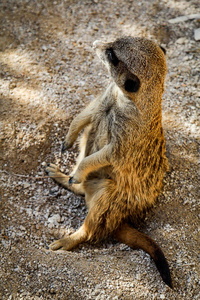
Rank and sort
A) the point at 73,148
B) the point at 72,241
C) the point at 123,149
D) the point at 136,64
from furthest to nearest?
1. the point at 73,148
2. the point at 72,241
3. the point at 123,149
4. the point at 136,64

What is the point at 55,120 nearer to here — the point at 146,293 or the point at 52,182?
the point at 52,182

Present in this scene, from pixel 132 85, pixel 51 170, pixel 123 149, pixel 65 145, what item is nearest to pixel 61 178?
pixel 51 170

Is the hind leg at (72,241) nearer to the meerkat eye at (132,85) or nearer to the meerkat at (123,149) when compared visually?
the meerkat at (123,149)

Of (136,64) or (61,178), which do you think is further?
(61,178)

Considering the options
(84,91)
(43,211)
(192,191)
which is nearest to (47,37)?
(84,91)

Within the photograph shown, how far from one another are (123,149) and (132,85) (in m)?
0.46

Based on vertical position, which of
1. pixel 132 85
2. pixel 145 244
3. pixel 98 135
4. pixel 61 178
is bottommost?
pixel 145 244

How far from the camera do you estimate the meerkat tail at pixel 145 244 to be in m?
2.03

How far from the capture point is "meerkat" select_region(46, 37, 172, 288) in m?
1.92

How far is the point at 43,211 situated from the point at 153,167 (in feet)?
3.19

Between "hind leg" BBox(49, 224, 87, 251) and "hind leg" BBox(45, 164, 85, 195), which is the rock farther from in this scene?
"hind leg" BBox(49, 224, 87, 251)

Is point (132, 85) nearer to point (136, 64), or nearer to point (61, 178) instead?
point (136, 64)

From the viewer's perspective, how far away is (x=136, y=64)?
1.85 meters

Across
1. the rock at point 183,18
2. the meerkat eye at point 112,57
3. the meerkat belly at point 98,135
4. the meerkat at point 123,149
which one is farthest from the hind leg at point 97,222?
the rock at point 183,18
